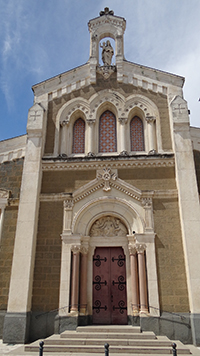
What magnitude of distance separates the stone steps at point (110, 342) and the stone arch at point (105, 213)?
140 inches

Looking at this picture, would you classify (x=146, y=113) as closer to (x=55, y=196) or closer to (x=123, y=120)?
(x=123, y=120)

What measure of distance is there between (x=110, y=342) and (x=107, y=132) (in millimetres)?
8711

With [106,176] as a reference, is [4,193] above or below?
below

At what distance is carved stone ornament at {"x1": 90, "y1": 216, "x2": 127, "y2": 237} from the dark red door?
0.59 m

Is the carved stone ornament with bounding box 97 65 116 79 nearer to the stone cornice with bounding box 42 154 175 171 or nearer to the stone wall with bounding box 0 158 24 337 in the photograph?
the stone cornice with bounding box 42 154 175 171

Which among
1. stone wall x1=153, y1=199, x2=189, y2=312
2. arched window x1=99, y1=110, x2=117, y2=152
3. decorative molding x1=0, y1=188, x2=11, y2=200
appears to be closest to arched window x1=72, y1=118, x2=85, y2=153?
arched window x1=99, y1=110, x2=117, y2=152

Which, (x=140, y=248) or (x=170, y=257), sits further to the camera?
(x=140, y=248)

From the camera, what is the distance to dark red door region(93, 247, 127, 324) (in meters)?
11.3

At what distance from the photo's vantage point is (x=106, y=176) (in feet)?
41.6

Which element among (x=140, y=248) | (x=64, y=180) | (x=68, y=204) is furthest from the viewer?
(x=64, y=180)

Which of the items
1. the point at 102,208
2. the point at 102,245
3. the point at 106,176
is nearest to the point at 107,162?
the point at 106,176

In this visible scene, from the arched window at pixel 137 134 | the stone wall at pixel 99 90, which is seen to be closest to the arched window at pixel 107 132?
the arched window at pixel 137 134

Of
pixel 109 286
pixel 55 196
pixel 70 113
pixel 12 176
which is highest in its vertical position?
pixel 70 113

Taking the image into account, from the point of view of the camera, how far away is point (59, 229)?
1204cm
